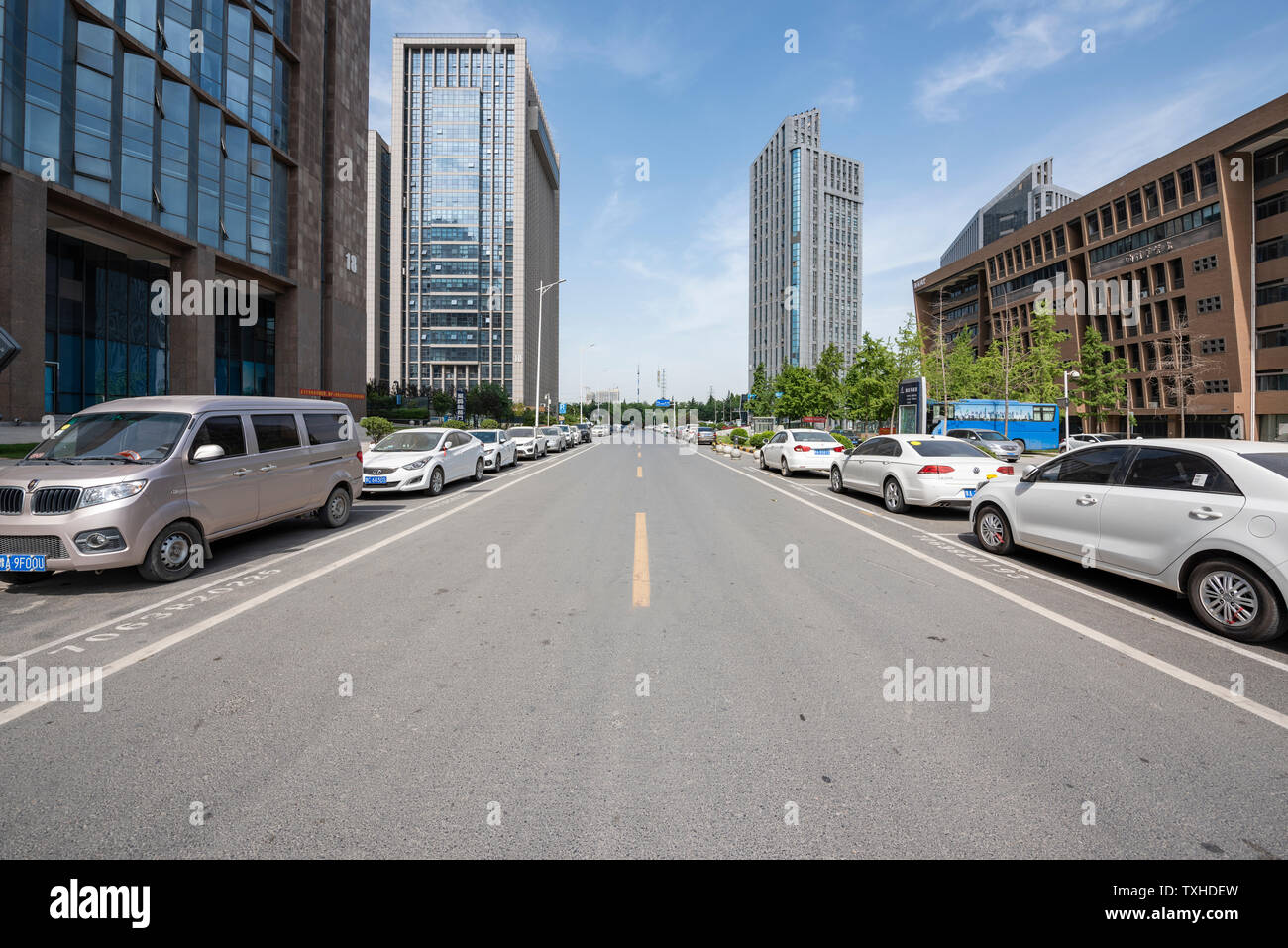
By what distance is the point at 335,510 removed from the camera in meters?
9.90

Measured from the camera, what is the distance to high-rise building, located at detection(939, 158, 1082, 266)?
118 meters

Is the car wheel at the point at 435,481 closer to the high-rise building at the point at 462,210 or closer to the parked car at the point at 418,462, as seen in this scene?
the parked car at the point at 418,462

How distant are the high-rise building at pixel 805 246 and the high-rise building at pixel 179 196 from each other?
91.9m

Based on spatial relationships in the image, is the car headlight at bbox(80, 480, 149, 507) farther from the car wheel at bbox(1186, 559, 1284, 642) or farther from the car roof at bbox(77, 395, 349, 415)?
the car wheel at bbox(1186, 559, 1284, 642)

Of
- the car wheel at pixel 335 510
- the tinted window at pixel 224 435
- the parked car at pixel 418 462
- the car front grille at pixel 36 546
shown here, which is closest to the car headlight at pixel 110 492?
the car front grille at pixel 36 546

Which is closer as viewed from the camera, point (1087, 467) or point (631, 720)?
point (631, 720)

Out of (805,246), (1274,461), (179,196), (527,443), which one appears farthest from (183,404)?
(805,246)

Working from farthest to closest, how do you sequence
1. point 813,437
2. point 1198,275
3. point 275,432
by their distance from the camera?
point 1198,275, point 813,437, point 275,432

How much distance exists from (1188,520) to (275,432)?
10060 millimetres

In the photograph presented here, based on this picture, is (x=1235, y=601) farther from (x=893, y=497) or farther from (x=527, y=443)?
(x=527, y=443)

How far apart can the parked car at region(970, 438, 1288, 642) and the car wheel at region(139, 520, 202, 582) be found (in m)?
9.42
